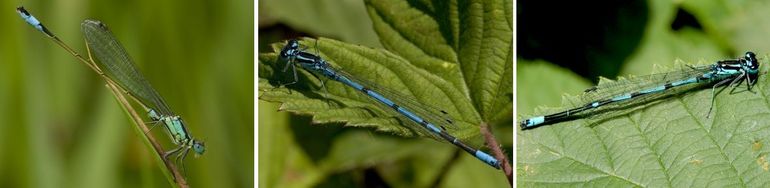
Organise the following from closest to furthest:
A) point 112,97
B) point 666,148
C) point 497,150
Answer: point 666,148 < point 497,150 < point 112,97

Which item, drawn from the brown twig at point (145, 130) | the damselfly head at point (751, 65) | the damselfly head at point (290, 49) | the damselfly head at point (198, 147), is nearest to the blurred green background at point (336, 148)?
the damselfly head at point (290, 49)

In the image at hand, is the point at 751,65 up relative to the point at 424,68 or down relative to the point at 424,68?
up

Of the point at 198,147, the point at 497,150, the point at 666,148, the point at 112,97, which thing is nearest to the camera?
the point at 666,148

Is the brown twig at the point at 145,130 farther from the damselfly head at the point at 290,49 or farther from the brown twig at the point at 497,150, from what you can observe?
the brown twig at the point at 497,150

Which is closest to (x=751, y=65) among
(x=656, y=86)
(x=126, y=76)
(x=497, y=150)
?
(x=656, y=86)

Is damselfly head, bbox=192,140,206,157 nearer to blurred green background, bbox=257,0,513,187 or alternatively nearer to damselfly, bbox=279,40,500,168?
blurred green background, bbox=257,0,513,187

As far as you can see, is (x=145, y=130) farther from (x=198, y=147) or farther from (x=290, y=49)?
(x=290, y=49)
